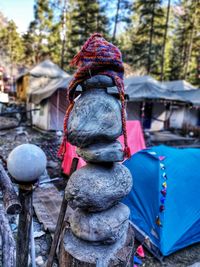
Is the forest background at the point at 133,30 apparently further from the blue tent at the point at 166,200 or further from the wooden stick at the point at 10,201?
the wooden stick at the point at 10,201

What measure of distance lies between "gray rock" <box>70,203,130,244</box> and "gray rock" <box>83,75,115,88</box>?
2.83 ft

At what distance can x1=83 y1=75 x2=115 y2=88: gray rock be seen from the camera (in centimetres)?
153

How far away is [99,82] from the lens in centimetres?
154

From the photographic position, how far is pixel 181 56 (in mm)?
24859

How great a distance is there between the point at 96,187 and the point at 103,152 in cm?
23

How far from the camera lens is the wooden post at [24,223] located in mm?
1605

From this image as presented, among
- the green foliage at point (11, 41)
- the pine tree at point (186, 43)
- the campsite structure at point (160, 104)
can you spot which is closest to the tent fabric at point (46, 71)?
the campsite structure at point (160, 104)

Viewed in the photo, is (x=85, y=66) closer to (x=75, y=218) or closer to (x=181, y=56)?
(x=75, y=218)

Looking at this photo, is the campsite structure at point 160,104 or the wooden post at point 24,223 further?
the campsite structure at point 160,104

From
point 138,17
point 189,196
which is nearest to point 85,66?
point 189,196

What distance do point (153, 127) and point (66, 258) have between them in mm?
13609

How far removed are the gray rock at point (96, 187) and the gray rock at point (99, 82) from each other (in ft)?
1.79

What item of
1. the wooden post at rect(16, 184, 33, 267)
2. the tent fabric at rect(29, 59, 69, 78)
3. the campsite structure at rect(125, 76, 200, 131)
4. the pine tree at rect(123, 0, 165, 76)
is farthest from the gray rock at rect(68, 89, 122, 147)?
the pine tree at rect(123, 0, 165, 76)

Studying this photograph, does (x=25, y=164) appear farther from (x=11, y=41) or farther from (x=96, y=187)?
(x=11, y=41)
